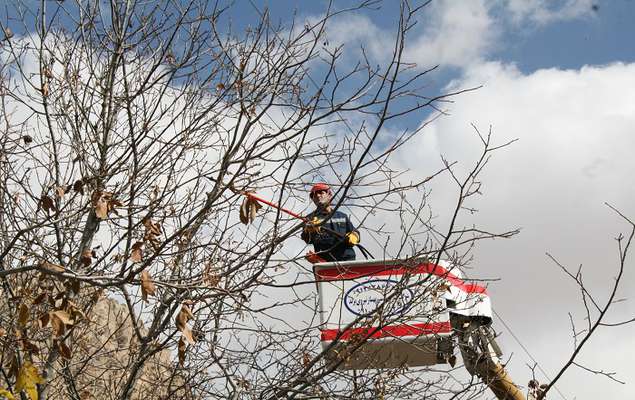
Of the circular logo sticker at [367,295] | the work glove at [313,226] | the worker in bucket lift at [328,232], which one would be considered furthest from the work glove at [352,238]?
the work glove at [313,226]

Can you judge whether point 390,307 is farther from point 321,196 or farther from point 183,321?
point 183,321

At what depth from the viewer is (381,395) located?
22.8 ft

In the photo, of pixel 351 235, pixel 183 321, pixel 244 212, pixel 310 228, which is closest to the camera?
pixel 183 321

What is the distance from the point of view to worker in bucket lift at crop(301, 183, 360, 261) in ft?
20.5

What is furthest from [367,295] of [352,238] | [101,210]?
[101,210]

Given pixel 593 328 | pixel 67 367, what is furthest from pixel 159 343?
pixel 593 328

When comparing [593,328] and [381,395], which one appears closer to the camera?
[593,328]

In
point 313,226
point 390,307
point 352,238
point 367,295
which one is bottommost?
point 390,307

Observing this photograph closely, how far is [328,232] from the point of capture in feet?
26.2

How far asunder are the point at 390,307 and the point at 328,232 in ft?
4.50

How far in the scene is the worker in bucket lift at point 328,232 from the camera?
6.25 metres

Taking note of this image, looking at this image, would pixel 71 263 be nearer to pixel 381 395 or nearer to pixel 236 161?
pixel 236 161

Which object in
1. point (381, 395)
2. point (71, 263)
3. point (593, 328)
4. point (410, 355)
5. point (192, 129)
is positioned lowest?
point (593, 328)

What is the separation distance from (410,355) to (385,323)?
3.88 feet
